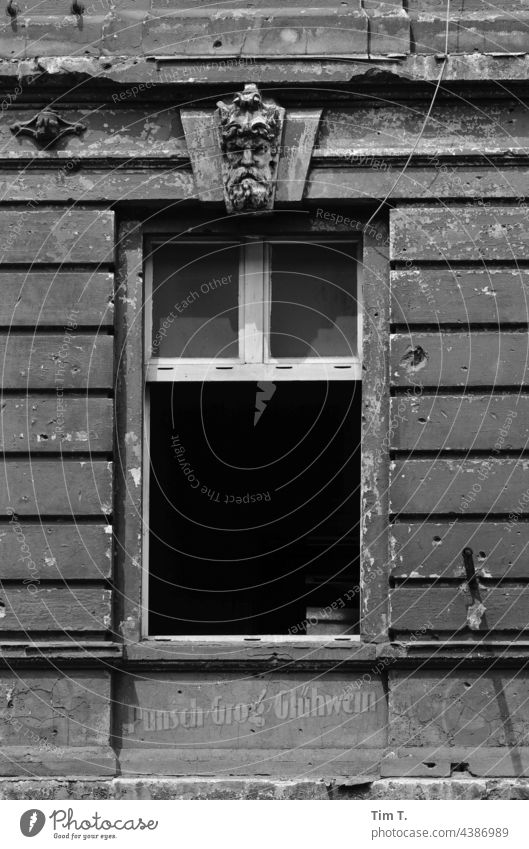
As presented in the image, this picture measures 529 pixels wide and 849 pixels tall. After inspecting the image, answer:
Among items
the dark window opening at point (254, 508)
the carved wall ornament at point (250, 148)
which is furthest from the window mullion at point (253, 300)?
the carved wall ornament at point (250, 148)

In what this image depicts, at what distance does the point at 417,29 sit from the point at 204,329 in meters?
2.10

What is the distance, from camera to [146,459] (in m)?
8.39

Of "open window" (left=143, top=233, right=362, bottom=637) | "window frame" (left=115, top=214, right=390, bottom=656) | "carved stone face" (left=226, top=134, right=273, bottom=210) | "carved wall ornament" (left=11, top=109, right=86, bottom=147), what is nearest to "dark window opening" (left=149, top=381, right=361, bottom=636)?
"open window" (left=143, top=233, right=362, bottom=637)

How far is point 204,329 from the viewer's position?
27.8 feet

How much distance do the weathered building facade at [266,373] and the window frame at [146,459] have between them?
13 millimetres

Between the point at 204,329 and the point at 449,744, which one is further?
the point at 204,329

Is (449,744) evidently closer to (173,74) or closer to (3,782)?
(3,782)

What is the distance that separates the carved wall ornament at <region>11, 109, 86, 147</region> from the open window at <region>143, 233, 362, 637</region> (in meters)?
0.78

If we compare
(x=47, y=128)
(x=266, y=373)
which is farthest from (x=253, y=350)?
(x=47, y=128)

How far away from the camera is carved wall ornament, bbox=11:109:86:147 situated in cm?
830

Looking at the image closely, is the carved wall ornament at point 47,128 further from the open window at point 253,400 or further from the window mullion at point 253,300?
the window mullion at point 253,300

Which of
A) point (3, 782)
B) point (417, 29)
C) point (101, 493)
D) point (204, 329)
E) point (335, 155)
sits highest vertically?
point (417, 29)

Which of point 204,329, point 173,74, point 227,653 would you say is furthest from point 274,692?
point 173,74

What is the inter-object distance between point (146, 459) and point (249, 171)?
174 centimetres
